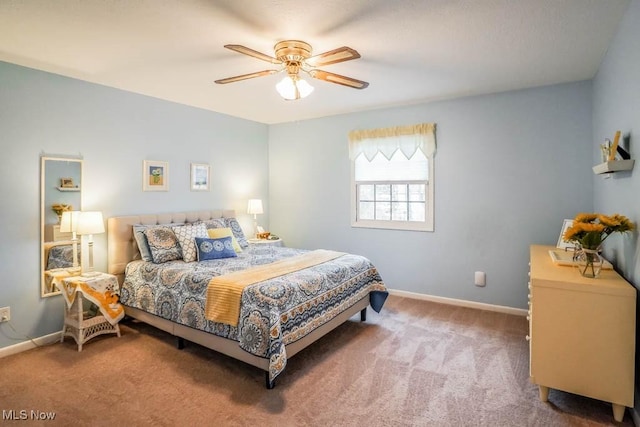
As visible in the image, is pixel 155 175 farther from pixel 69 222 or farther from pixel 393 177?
pixel 393 177

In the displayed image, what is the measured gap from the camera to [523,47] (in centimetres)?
265

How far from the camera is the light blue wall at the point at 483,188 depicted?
Answer: 138 inches

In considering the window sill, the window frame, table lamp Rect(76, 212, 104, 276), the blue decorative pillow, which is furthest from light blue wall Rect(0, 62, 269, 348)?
the window sill

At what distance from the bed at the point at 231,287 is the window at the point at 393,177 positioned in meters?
1.14

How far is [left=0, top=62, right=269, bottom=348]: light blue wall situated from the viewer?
9.60 ft

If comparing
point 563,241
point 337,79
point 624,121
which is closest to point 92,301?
point 337,79

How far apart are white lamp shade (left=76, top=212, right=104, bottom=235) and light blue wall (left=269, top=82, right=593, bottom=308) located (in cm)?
287

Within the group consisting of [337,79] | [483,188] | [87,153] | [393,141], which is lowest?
[483,188]

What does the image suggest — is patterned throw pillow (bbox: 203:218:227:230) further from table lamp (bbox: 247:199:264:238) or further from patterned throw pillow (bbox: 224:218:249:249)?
table lamp (bbox: 247:199:264:238)

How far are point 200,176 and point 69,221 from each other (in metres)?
1.66

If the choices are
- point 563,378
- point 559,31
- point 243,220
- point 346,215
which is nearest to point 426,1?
point 559,31

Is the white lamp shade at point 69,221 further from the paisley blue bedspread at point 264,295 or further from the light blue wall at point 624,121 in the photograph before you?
the light blue wall at point 624,121

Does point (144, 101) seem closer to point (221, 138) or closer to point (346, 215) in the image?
point (221, 138)

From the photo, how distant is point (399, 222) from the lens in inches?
177
